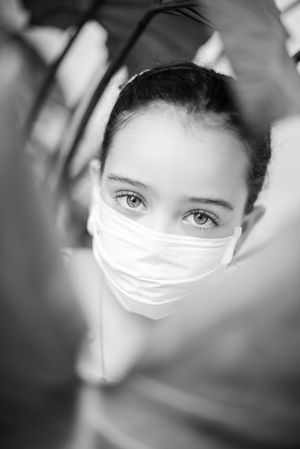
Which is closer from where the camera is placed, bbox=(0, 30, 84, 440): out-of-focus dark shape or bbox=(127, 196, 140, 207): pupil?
bbox=(0, 30, 84, 440): out-of-focus dark shape

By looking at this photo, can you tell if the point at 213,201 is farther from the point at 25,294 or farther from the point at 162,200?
the point at 25,294

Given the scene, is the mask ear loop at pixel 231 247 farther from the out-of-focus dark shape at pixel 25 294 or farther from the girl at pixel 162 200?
the out-of-focus dark shape at pixel 25 294

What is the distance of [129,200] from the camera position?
13.2 inches

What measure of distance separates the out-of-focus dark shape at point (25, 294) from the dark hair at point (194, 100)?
100 millimetres

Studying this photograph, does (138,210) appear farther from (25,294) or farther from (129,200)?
(25,294)

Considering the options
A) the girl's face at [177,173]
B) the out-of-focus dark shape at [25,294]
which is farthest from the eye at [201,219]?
the out-of-focus dark shape at [25,294]

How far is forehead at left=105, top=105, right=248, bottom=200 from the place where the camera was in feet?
0.96

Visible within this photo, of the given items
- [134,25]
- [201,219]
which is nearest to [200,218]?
[201,219]

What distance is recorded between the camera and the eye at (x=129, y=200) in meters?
0.32

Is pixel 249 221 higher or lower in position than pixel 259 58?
lower

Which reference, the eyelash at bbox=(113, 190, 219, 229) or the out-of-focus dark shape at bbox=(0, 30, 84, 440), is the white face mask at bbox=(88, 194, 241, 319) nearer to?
the eyelash at bbox=(113, 190, 219, 229)

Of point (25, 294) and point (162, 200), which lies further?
point (162, 200)

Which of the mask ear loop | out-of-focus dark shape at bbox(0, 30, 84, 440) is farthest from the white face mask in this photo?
out-of-focus dark shape at bbox(0, 30, 84, 440)

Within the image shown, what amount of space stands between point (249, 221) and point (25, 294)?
0.19 metres
